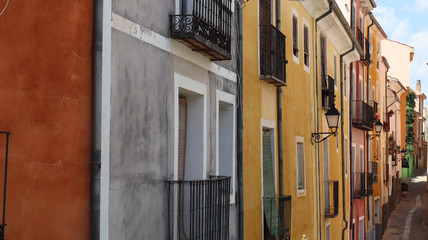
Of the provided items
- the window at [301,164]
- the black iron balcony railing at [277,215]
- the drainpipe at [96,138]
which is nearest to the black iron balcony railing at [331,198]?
the window at [301,164]

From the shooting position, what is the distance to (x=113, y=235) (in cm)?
728

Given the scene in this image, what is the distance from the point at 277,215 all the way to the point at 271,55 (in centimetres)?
334

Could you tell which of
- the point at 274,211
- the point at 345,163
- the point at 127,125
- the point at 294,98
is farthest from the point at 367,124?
the point at 127,125

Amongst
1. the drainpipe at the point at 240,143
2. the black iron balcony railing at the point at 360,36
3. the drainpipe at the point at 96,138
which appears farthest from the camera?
the black iron balcony railing at the point at 360,36

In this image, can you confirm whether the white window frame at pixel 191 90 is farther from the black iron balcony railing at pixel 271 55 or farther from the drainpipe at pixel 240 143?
the black iron balcony railing at pixel 271 55

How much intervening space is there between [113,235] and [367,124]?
23819 mm

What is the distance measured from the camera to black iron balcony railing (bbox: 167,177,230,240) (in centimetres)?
877

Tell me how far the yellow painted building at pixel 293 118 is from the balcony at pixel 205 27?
2.23m

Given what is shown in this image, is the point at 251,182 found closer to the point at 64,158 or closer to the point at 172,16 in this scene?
the point at 172,16

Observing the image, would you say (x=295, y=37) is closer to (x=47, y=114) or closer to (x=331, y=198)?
(x=331, y=198)

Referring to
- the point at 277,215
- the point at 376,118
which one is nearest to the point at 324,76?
the point at 277,215

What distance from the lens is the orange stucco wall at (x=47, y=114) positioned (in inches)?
227

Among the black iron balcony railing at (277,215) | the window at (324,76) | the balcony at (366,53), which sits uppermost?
the balcony at (366,53)

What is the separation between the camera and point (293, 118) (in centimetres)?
1656
